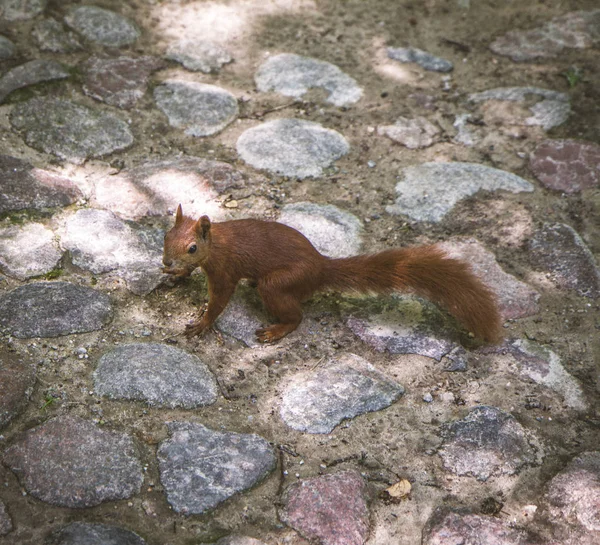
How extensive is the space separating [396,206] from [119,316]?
1.53 m

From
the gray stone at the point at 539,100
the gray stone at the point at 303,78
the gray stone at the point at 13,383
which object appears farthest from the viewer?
the gray stone at the point at 303,78

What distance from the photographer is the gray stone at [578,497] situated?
92.9 inches

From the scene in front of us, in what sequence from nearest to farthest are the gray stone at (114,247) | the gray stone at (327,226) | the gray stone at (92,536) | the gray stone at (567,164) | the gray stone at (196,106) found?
the gray stone at (92,536) → the gray stone at (114,247) → the gray stone at (327,226) → the gray stone at (567,164) → the gray stone at (196,106)

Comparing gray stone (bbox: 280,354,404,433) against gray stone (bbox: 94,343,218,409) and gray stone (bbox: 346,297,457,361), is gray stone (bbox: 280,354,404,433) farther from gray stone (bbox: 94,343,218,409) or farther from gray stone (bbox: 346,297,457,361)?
gray stone (bbox: 94,343,218,409)

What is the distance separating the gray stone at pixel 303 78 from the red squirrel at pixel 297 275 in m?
1.61

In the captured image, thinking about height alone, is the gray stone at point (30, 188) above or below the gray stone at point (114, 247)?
below

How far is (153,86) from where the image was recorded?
429 centimetres

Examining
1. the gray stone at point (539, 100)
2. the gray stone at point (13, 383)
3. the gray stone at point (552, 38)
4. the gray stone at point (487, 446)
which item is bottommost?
the gray stone at point (13, 383)

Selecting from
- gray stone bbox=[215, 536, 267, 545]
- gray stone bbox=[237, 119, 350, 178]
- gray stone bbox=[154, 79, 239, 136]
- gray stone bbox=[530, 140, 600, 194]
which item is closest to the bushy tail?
gray stone bbox=[237, 119, 350, 178]

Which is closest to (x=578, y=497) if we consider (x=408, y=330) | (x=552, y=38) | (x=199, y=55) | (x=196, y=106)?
(x=408, y=330)

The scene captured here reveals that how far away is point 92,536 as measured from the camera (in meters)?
2.13

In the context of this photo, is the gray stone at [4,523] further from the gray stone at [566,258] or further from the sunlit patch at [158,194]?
the gray stone at [566,258]

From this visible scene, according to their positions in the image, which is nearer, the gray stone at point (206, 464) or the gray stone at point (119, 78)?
the gray stone at point (206, 464)

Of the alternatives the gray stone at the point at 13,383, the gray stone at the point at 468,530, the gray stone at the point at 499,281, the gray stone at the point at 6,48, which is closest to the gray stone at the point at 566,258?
the gray stone at the point at 499,281
